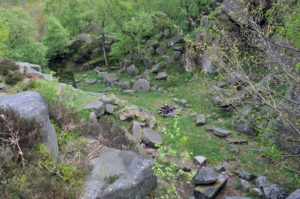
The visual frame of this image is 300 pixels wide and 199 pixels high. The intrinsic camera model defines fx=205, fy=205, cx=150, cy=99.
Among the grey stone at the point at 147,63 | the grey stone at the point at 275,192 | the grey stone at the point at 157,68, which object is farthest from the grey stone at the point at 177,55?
the grey stone at the point at 275,192

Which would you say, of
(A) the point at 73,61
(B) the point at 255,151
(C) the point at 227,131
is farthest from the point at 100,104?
(A) the point at 73,61

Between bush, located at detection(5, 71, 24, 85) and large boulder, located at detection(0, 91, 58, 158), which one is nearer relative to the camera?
large boulder, located at detection(0, 91, 58, 158)

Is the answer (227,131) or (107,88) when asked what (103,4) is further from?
(227,131)

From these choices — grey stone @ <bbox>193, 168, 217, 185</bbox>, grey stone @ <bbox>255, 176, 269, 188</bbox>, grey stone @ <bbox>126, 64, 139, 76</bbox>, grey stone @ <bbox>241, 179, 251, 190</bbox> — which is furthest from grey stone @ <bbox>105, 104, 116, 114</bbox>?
grey stone @ <bbox>126, 64, 139, 76</bbox>

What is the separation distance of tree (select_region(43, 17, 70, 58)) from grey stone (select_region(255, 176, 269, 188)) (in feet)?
91.3

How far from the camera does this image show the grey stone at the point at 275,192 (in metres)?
6.18

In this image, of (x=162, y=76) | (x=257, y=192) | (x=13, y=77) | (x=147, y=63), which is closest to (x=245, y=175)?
(x=257, y=192)

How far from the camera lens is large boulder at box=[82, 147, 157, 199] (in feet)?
15.5

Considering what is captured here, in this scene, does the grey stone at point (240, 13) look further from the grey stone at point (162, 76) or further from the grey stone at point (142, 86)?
the grey stone at point (162, 76)

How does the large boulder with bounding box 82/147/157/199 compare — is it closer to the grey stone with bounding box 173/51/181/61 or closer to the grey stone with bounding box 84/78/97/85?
the grey stone with bounding box 173/51/181/61

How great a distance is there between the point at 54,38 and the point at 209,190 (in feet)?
92.9

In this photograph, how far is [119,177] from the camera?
16.8 ft

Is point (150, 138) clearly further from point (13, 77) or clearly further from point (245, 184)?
point (13, 77)

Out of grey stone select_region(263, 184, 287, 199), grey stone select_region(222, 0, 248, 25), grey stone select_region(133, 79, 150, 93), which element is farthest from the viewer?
grey stone select_region(133, 79, 150, 93)
